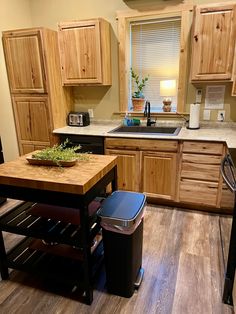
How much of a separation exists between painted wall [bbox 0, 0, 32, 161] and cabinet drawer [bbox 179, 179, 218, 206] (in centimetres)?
236

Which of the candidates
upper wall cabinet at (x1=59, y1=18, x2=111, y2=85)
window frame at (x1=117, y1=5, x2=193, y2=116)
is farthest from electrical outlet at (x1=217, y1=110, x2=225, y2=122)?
upper wall cabinet at (x1=59, y1=18, x2=111, y2=85)

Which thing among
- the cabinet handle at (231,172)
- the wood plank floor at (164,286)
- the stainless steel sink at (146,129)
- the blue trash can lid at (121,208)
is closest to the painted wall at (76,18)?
the stainless steel sink at (146,129)

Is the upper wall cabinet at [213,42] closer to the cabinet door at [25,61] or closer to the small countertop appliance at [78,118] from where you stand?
the small countertop appliance at [78,118]

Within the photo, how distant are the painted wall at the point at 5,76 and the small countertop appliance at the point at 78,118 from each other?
0.79 m

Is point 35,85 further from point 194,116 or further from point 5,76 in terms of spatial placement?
point 194,116

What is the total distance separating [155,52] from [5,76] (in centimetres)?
203

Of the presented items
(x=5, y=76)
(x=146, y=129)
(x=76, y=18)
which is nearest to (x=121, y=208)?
(x=146, y=129)

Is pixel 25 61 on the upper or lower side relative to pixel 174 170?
upper

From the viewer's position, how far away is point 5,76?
10.0ft

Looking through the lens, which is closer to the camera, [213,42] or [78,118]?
[213,42]

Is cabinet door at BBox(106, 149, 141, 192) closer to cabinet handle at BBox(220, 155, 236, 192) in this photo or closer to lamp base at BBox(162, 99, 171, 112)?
lamp base at BBox(162, 99, 171, 112)

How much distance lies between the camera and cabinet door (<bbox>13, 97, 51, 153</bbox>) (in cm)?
306

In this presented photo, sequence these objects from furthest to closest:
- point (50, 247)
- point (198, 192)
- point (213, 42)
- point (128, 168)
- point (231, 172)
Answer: point (128, 168) → point (198, 192) → point (213, 42) → point (50, 247) → point (231, 172)

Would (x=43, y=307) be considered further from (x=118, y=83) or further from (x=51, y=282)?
(x=118, y=83)
